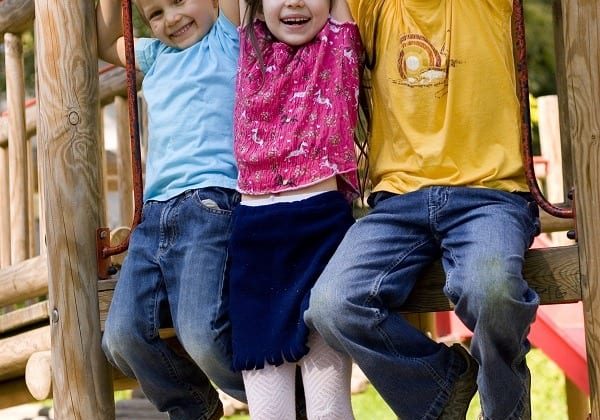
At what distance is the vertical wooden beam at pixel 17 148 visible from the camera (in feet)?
18.5

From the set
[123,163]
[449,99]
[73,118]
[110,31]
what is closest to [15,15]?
[123,163]

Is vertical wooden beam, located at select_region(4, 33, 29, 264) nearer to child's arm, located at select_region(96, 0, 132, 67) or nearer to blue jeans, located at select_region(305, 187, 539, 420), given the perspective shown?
child's arm, located at select_region(96, 0, 132, 67)

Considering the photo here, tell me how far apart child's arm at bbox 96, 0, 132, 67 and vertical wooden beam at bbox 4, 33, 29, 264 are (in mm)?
1691

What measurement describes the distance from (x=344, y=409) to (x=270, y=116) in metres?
0.90

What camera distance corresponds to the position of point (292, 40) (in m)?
3.50

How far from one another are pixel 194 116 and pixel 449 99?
851 mm

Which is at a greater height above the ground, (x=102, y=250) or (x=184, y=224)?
(x=184, y=224)

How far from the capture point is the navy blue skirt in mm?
3330

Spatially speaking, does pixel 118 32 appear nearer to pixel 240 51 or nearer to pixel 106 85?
pixel 240 51

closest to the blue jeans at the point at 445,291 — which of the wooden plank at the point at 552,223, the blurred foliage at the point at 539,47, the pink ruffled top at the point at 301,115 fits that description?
the pink ruffled top at the point at 301,115

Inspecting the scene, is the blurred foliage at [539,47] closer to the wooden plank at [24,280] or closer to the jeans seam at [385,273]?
the wooden plank at [24,280]

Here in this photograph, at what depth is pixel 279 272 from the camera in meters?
3.38

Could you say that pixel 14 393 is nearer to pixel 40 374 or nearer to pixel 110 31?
pixel 40 374

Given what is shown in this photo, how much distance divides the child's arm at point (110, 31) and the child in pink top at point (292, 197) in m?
0.73
